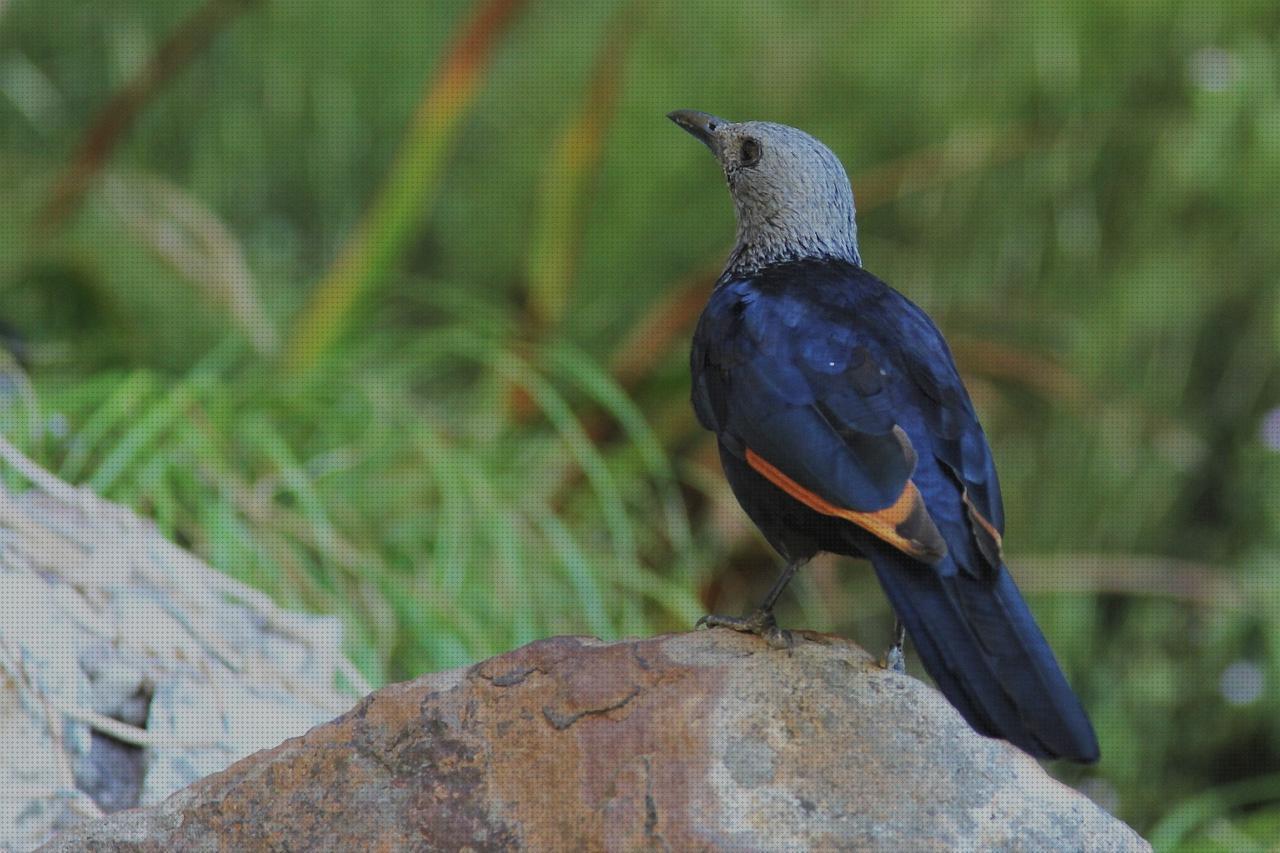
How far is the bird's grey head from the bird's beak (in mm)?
76

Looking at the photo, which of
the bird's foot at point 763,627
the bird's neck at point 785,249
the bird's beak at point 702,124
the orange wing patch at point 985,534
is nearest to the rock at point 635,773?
the bird's foot at point 763,627

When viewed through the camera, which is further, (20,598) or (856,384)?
(20,598)

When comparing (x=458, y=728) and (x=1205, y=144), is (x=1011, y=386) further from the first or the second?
(x=458, y=728)

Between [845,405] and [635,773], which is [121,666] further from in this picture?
[845,405]

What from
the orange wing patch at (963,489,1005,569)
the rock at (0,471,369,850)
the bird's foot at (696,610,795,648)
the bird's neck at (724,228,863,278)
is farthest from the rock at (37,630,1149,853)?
the bird's neck at (724,228,863,278)

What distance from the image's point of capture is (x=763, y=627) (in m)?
1.80

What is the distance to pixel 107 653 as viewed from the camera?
7.42ft

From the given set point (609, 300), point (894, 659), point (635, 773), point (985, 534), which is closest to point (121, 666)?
point (635, 773)

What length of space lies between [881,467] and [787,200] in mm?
711

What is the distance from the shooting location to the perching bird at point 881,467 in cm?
156

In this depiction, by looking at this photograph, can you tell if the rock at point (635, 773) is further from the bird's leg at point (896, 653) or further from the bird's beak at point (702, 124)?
the bird's beak at point (702, 124)

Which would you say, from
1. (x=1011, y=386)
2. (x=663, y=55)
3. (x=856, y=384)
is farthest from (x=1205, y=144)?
(x=856, y=384)

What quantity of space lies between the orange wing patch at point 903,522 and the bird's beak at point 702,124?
0.91 m

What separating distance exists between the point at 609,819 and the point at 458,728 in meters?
0.22
